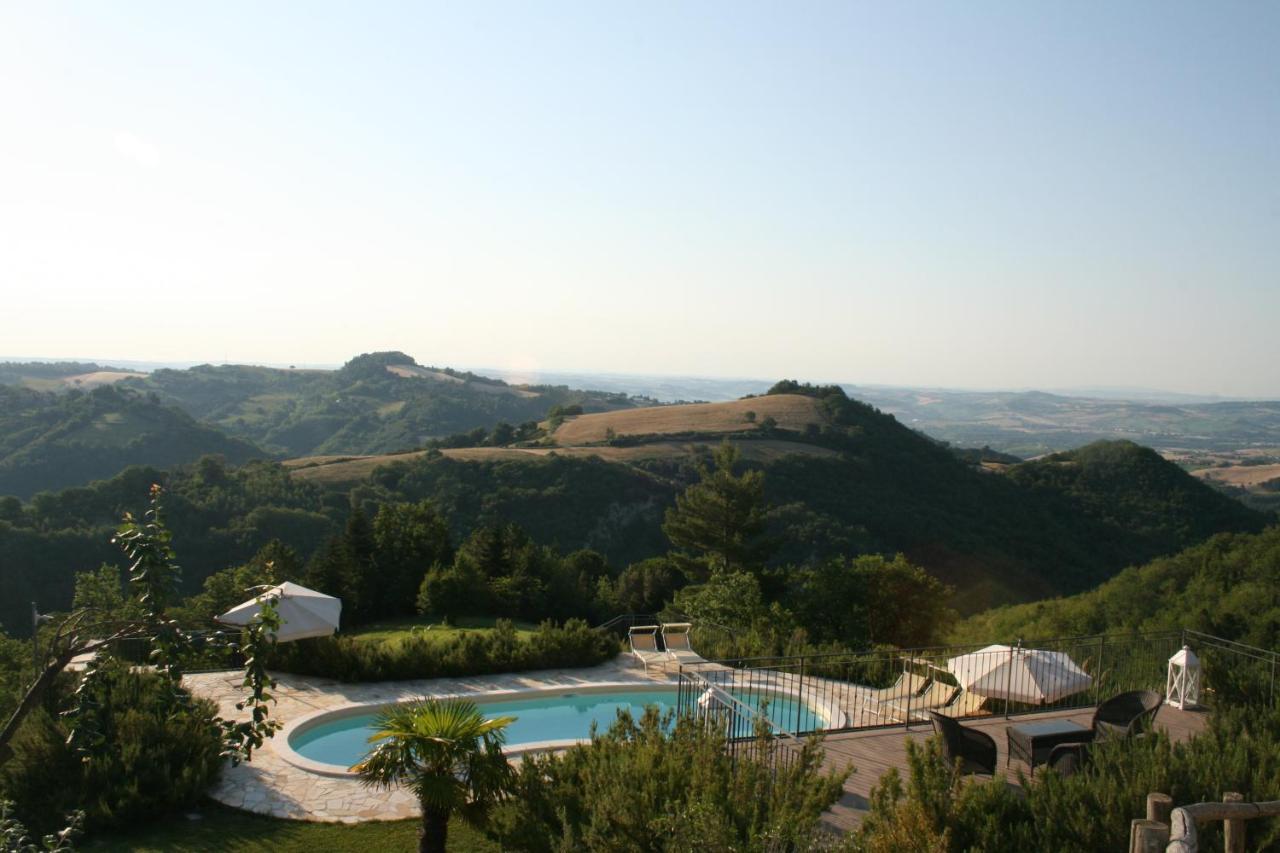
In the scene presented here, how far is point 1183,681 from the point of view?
9672mm

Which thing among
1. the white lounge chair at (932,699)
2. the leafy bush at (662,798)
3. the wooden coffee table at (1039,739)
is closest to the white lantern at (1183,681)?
the white lounge chair at (932,699)

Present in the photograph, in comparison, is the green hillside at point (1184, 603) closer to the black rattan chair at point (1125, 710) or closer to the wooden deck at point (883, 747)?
the wooden deck at point (883, 747)

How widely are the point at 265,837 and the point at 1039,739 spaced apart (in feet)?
22.4

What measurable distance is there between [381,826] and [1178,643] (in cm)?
1140

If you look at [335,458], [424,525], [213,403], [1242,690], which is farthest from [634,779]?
[213,403]

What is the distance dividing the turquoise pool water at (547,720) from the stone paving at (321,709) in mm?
275

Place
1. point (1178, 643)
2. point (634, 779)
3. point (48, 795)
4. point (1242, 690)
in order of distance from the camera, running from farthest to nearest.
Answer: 1. point (1178, 643)
2. point (1242, 690)
3. point (48, 795)
4. point (634, 779)

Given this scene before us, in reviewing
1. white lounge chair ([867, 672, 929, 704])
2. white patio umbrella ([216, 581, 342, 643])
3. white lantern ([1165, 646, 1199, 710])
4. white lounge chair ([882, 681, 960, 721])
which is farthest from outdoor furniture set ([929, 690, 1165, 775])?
white patio umbrella ([216, 581, 342, 643])

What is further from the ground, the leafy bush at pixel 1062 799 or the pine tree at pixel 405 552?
the leafy bush at pixel 1062 799

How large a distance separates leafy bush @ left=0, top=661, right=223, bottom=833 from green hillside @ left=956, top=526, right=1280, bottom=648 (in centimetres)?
1407

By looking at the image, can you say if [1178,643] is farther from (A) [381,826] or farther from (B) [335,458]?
(B) [335,458]

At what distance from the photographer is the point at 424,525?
21.2 metres

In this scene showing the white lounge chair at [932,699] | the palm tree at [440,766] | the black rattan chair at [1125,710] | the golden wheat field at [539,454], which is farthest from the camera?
the golden wheat field at [539,454]

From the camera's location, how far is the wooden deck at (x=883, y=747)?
7098mm
